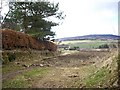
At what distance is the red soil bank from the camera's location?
2440 centimetres

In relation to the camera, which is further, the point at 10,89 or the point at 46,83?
the point at 46,83

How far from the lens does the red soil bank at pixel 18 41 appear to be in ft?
80.1

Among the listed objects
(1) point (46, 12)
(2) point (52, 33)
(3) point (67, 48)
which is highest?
(1) point (46, 12)

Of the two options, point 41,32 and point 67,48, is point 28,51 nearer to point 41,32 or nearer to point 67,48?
point 41,32

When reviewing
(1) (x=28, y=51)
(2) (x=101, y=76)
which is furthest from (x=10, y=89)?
(1) (x=28, y=51)

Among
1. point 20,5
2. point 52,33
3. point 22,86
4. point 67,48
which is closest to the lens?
point 22,86

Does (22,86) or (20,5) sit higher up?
(20,5)

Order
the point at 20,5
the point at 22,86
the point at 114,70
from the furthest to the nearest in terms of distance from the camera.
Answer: the point at 20,5 → the point at 22,86 → the point at 114,70

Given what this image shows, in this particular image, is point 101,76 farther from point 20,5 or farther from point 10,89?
point 20,5

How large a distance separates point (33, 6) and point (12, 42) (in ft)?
28.4

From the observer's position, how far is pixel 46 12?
115 feet

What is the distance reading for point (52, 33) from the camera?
125 ft

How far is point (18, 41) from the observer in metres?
27.1

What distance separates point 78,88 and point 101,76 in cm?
113
